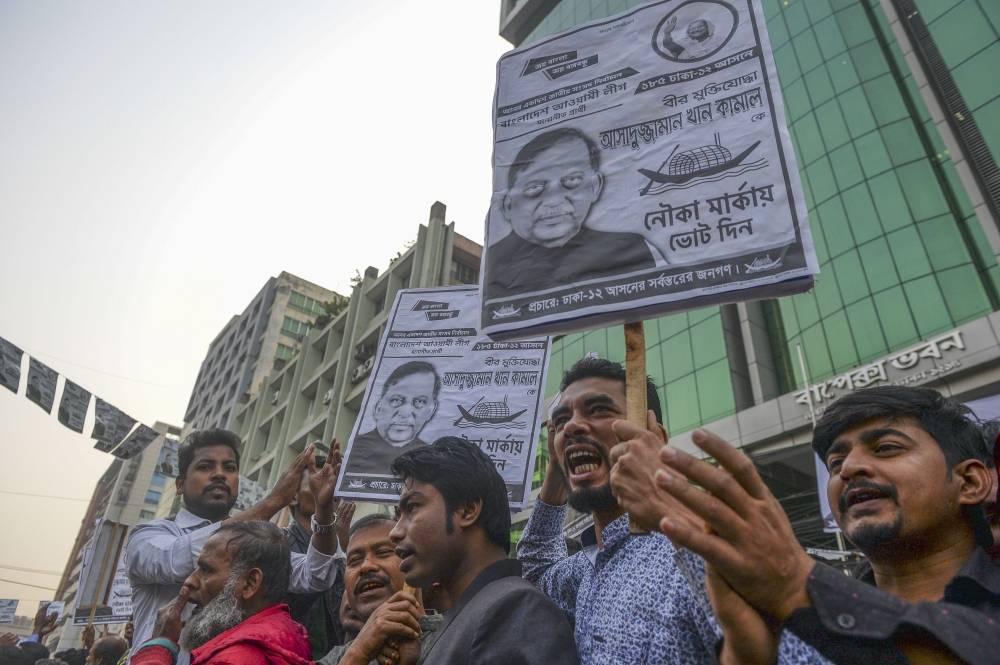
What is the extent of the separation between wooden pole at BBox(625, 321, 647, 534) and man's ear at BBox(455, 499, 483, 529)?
816 millimetres

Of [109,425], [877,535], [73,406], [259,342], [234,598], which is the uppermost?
[259,342]

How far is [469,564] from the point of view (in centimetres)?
219

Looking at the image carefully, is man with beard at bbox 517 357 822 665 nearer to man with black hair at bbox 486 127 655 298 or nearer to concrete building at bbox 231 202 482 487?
man with black hair at bbox 486 127 655 298

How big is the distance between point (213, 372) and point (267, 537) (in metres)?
61.1

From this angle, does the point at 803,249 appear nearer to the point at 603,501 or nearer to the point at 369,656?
the point at 603,501

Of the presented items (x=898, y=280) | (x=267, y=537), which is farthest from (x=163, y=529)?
(x=898, y=280)

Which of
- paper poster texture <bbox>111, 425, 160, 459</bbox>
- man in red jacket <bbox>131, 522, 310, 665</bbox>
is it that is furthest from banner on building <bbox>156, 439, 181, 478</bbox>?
man in red jacket <bbox>131, 522, 310, 665</bbox>

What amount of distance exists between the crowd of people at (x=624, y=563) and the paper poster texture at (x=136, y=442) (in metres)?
10.3

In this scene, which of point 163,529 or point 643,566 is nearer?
point 643,566

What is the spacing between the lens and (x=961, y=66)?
1877 cm

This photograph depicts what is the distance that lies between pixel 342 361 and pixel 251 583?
85.7 ft

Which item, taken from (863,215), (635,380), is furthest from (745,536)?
(863,215)

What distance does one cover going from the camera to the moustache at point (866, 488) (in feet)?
5.73

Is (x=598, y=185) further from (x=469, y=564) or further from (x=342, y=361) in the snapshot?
(x=342, y=361)
